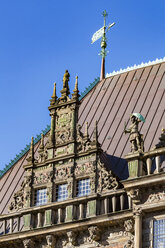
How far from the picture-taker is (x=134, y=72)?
38.0 meters

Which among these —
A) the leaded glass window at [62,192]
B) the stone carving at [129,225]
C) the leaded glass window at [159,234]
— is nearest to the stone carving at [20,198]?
the leaded glass window at [62,192]

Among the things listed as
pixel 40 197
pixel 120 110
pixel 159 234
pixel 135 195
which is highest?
pixel 120 110

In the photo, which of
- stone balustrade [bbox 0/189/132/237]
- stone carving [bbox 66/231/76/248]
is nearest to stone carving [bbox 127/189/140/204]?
stone balustrade [bbox 0/189/132/237]

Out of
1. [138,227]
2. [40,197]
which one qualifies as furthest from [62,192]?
[138,227]

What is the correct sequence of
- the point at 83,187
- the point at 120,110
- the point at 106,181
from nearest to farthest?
1. the point at 106,181
2. the point at 83,187
3. the point at 120,110

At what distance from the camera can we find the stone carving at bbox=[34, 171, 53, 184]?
3132 cm

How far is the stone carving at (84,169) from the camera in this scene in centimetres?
3059

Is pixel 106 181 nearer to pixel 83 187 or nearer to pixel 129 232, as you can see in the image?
pixel 83 187

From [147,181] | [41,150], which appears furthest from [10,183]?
[147,181]

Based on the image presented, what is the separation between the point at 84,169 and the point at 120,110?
17.7 feet

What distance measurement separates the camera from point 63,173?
3111cm

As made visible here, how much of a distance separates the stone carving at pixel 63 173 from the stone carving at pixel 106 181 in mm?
1307

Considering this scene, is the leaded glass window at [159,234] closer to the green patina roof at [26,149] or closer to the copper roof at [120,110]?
the copper roof at [120,110]

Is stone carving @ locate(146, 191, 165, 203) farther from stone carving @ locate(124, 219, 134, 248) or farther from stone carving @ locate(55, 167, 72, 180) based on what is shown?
stone carving @ locate(55, 167, 72, 180)
